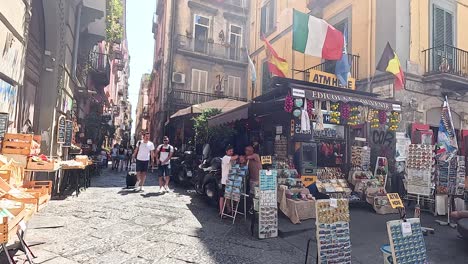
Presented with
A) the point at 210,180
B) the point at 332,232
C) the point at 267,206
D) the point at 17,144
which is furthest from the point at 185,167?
the point at 332,232

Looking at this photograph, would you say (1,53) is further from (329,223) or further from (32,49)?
(329,223)

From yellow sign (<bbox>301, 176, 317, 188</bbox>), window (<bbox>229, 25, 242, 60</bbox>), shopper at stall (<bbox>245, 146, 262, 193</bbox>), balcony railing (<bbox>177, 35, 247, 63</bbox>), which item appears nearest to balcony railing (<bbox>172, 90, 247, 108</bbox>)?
balcony railing (<bbox>177, 35, 247, 63</bbox>)

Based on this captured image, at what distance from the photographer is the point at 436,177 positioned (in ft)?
24.4

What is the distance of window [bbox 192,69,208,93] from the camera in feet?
64.9

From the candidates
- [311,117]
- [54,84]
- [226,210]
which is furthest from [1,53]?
[311,117]

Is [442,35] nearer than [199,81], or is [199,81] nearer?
[442,35]

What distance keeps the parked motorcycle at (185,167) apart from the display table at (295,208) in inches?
179

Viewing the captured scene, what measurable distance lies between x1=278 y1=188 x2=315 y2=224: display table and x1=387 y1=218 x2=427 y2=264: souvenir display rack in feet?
9.09

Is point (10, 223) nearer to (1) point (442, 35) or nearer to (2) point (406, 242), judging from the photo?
(2) point (406, 242)

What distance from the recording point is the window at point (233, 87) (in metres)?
20.8

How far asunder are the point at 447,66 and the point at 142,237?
33.8 ft

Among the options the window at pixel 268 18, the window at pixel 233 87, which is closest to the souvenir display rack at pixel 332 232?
the window at pixel 268 18

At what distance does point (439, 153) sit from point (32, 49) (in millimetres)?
10155

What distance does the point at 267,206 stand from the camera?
5082 millimetres
